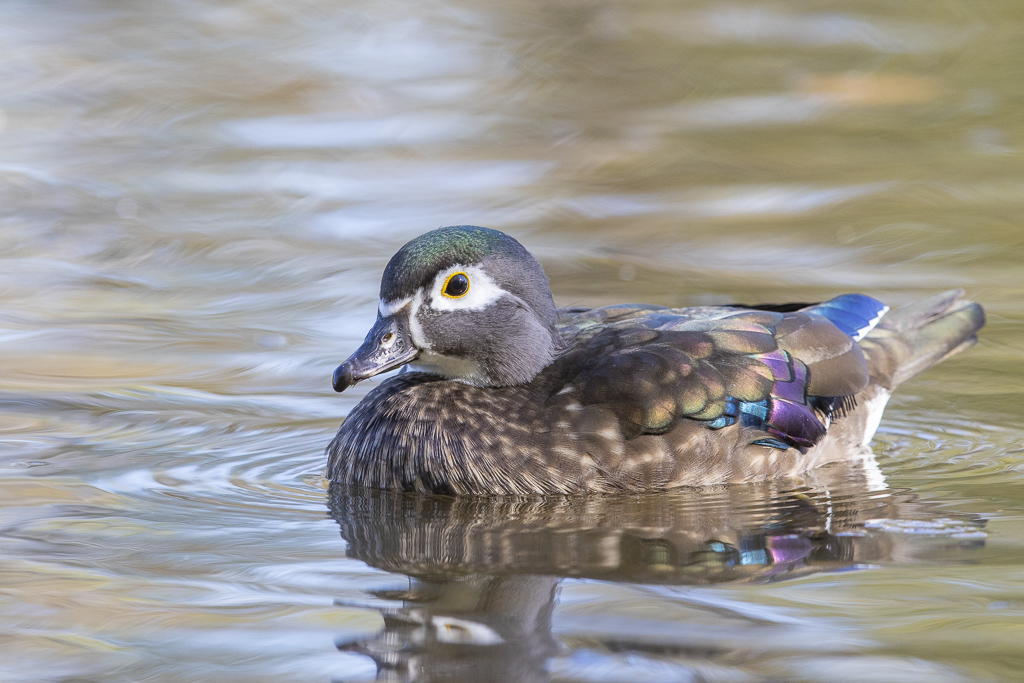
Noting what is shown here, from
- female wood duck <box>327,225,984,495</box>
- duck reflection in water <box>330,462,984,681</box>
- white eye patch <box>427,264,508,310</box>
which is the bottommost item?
duck reflection in water <box>330,462,984,681</box>

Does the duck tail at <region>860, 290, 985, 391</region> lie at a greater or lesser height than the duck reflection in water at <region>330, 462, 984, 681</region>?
greater

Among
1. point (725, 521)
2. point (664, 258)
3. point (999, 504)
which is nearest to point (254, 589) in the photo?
point (725, 521)

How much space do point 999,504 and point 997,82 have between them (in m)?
9.78

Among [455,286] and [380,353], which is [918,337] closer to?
[455,286]

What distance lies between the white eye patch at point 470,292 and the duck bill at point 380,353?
0.18 m

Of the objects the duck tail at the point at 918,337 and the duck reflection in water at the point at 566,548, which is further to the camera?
the duck tail at the point at 918,337

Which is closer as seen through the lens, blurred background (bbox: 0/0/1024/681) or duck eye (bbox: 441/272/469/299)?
blurred background (bbox: 0/0/1024/681)

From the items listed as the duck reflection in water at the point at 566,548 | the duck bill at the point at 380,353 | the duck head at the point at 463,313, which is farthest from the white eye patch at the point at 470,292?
the duck reflection in water at the point at 566,548

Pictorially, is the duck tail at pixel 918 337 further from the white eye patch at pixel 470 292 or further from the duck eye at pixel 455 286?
the duck eye at pixel 455 286

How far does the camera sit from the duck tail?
786 centimetres

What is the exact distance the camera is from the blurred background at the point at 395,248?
16.7ft

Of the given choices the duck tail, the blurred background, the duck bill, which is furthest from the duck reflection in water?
the duck tail

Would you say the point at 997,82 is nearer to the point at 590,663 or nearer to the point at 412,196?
the point at 412,196

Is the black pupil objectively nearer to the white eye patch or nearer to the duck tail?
the white eye patch
